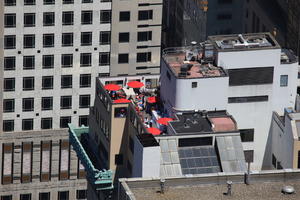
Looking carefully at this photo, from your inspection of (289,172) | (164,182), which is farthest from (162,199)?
(289,172)

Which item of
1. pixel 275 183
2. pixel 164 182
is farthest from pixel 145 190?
pixel 275 183

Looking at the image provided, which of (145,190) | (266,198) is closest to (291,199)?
(266,198)

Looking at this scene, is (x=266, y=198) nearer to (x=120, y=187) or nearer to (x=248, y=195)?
(x=248, y=195)

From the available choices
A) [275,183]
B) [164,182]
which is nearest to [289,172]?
[275,183]

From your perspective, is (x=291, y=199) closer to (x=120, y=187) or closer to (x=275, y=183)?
(x=275, y=183)

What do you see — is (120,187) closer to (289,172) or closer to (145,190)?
(145,190)
